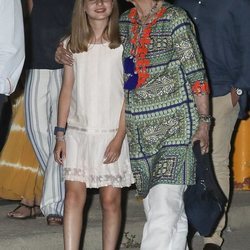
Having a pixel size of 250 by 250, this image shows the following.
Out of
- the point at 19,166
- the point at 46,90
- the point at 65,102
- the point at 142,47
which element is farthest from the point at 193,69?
the point at 19,166

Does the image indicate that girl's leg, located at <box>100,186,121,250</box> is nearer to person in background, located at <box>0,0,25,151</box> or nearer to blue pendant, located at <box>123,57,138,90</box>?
blue pendant, located at <box>123,57,138,90</box>

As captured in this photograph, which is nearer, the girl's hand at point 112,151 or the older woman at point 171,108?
the older woman at point 171,108

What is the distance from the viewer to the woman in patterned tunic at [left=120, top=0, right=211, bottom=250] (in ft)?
16.8

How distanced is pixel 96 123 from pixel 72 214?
575mm

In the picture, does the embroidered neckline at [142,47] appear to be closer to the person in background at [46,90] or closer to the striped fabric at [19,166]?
the person in background at [46,90]

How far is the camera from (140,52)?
17.0 feet

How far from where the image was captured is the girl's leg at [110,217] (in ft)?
17.9

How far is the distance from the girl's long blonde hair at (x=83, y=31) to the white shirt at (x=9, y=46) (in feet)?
3.51

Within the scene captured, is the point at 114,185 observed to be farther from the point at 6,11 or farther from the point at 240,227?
the point at 240,227

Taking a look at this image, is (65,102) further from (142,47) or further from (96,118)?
(142,47)

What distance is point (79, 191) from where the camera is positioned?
17.8 feet

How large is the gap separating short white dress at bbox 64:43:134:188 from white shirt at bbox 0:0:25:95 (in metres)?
1.08

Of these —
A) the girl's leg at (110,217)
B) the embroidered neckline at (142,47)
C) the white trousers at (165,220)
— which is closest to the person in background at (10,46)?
the embroidered neckline at (142,47)

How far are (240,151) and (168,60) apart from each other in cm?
308
